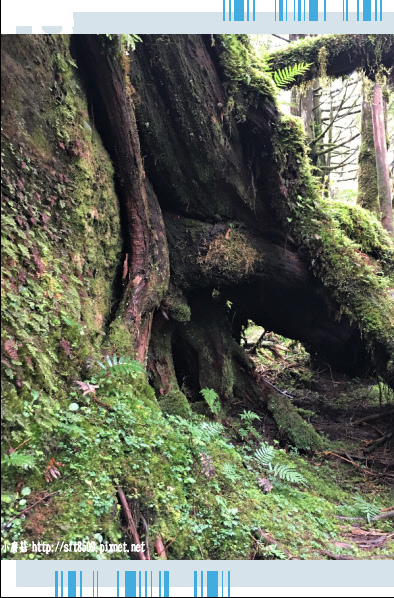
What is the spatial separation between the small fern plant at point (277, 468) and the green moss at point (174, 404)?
111cm

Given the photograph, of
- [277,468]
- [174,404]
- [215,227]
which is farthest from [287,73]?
[277,468]

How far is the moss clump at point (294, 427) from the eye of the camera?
6.67m

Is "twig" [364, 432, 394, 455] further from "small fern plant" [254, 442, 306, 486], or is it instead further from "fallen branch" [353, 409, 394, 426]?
"small fern plant" [254, 442, 306, 486]

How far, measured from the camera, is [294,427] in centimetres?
683

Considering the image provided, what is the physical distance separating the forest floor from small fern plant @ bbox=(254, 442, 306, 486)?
672 millimetres

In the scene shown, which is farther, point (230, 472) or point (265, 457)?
point (265, 457)

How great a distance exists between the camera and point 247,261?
22.8 ft

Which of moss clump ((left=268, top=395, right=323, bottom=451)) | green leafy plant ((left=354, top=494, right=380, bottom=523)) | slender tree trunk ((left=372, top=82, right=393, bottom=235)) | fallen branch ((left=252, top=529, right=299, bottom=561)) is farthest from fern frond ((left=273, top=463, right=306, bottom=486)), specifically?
slender tree trunk ((left=372, top=82, right=393, bottom=235))

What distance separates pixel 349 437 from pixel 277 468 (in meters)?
3.40

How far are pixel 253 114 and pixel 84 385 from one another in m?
5.23

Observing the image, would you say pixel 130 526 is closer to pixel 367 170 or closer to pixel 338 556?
pixel 338 556

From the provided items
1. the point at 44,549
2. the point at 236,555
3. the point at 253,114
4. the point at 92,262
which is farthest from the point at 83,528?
the point at 253,114

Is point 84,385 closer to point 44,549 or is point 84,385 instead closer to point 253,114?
point 44,549

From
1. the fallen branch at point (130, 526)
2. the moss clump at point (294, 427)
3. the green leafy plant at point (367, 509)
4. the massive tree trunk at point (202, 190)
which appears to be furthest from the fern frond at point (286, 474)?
the fallen branch at point (130, 526)
